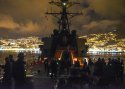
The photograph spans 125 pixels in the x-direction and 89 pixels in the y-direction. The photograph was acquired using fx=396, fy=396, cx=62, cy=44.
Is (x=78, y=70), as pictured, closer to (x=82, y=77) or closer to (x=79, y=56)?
(x=82, y=77)

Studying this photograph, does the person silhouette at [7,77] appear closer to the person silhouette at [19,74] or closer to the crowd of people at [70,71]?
the crowd of people at [70,71]

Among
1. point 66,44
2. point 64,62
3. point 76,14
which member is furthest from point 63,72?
point 76,14

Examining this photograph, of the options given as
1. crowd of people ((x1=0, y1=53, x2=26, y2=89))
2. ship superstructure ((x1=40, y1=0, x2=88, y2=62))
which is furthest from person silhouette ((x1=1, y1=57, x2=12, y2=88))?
ship superstructure ((x1=40, y1=0, x2=88, y2=62))

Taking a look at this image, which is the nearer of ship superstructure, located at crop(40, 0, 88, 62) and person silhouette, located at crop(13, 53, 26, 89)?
person silhouette, located at crop(13, 53, 26, 89)

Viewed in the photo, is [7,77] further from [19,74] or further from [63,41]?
[63,41]

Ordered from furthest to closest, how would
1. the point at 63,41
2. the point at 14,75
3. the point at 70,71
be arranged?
the point at 63,41 < the point at 70,71 < the point at 14,75

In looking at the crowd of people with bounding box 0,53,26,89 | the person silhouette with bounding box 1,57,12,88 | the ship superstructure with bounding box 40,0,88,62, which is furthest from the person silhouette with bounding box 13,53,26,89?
the ship superstructure with bounding box 40,0,88,62

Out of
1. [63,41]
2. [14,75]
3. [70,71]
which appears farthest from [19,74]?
[63,41]

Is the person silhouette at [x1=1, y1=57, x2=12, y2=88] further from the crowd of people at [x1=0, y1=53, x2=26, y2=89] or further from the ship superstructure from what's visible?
the ship superstructure

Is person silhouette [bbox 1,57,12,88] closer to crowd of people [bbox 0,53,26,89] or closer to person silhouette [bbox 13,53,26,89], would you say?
crowd of people [bbox 0,53,26,89]

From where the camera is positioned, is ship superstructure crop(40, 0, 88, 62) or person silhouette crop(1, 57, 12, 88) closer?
person silhouette crop(1, 57, 12, 88)

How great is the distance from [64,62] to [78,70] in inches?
154

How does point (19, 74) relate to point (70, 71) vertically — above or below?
below

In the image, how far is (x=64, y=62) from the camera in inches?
845
